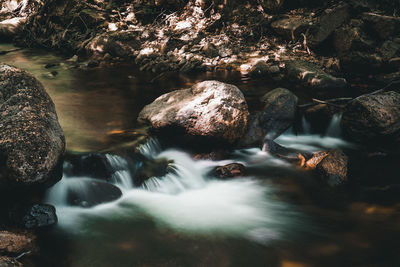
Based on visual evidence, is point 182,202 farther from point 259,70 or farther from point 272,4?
point 272,4

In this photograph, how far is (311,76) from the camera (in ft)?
27.1

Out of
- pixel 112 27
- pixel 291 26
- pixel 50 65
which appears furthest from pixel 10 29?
pixel 291 26

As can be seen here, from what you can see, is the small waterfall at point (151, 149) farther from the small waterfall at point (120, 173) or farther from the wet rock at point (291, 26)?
the wet rock at point (291, 26)

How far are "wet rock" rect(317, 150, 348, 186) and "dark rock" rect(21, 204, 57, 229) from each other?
3.72 m

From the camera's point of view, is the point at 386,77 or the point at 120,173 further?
the point at 386,77

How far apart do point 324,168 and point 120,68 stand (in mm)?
7472

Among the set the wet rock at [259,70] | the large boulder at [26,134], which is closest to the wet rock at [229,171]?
the large boulder at [26,134]

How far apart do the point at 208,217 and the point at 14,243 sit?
7.34 feet

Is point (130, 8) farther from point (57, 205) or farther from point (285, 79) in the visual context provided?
point (57, 205)

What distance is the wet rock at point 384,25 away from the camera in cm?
934

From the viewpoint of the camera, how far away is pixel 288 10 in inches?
459

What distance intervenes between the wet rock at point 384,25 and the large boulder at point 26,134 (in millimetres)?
9069

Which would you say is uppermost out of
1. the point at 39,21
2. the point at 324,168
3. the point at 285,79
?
the point at 39,21

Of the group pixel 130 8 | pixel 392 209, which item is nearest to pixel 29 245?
pixel 392 209
